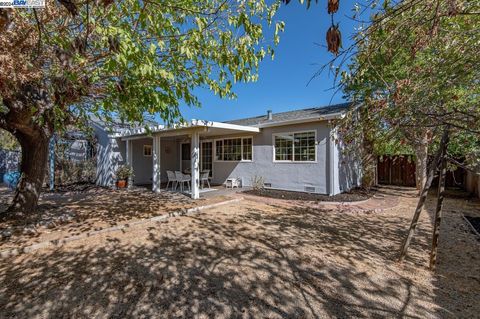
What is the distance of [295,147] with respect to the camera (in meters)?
10.0

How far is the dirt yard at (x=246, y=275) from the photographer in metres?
2.62

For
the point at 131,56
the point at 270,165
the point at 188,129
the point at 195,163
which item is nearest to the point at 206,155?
the point at 270,165

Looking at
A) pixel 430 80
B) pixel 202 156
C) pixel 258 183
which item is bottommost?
pixel 258 183

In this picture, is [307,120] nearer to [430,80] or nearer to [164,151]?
[430,80]

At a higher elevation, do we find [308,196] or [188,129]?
[188,129]

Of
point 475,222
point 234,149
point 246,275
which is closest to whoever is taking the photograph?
point 246,275

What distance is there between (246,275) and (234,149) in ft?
30.1

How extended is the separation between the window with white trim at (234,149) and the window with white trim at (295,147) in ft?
5.07

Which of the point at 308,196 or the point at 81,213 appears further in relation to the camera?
the point at 308,196

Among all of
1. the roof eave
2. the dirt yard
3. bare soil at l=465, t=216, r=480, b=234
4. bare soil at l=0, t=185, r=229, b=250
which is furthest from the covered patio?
bare soil at l=465, t=216, r=480, b=234

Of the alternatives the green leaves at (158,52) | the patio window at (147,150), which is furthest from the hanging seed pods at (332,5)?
the patio window at (147,150)

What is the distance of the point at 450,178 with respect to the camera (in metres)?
12.2

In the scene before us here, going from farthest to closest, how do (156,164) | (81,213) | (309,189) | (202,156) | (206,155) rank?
(202,156), (206,155), (156,164), (309,189), (81,213)

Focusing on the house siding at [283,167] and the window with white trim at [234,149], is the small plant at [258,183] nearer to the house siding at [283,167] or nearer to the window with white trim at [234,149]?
the house siding at [283,167]
